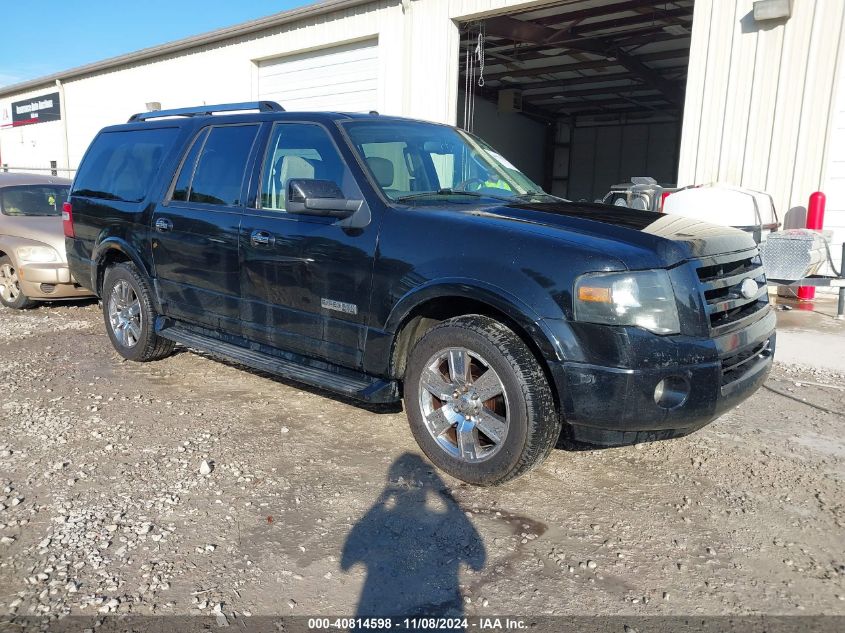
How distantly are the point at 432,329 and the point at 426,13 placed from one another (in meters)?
9.60

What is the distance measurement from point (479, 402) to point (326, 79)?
1172 cm

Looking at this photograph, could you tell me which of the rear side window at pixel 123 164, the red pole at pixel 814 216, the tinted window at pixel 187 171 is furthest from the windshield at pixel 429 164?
the red pole at pixel 814 216

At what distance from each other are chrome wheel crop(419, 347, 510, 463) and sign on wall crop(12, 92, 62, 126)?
2345 cm

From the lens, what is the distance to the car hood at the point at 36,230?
7449 mm

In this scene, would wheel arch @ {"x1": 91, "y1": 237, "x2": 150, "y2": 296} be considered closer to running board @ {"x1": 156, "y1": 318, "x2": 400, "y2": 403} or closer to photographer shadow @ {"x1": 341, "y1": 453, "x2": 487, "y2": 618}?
running board @ {"x1": 156, "y1": 318, "x2": 400, "y2": 403}

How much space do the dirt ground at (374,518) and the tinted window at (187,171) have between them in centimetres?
151

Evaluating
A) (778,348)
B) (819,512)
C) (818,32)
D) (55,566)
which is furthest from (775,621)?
(818,32)

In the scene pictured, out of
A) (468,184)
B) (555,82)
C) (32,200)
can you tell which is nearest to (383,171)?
(468,184)

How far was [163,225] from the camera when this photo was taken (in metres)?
4.93

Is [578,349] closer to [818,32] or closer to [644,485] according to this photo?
[644,485]

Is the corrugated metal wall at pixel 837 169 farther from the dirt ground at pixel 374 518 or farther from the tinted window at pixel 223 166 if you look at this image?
the tinted window at pixel 223 166

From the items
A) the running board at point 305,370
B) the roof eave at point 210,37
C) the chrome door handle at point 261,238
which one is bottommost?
the running board at point 305,370

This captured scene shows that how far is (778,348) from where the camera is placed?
20.5 feet

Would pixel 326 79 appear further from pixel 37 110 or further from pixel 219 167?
pixel 37 110
